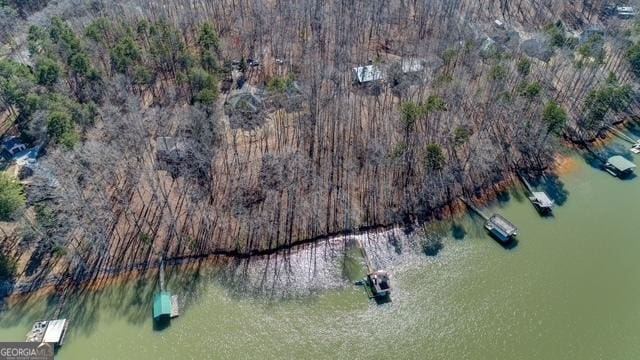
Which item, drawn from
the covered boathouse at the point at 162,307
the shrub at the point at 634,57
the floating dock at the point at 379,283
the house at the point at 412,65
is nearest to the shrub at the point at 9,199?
the covered boathouse at the point at 162,307

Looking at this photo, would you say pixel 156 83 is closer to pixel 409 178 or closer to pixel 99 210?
pixel 99 210

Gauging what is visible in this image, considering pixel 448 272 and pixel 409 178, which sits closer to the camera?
pixel 448 272

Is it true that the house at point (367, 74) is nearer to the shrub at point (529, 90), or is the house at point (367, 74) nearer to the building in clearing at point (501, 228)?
the shrub at point (529, 90)

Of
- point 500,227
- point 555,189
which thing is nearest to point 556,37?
point 555,189

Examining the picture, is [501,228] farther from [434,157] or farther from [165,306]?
[165,306]

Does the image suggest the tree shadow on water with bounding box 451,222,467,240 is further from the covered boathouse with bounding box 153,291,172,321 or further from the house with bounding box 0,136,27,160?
Answer: the house with bounding box 0,136,27,160

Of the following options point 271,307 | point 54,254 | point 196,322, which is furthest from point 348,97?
point 54,254

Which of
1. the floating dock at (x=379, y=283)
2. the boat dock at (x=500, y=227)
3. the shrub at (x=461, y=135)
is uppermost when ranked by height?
the shrub at (x=461, y=135)
